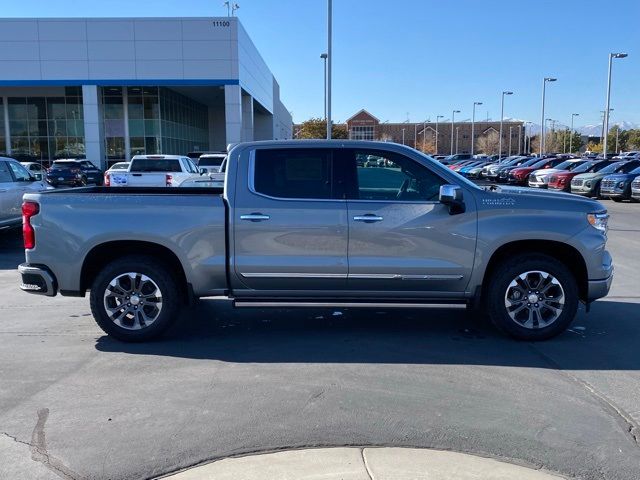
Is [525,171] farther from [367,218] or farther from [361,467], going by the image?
[361,467]

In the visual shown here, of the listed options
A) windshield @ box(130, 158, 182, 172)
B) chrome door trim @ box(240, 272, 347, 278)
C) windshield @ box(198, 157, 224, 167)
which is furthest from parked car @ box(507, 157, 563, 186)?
chrome door trim @ box(240, 272, 347, 278)

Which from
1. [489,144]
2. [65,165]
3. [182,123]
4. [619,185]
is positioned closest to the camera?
[619,185]

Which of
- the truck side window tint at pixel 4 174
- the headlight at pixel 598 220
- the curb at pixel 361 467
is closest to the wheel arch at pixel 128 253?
the curb at pixel 361 467

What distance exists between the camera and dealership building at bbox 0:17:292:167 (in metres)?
36.4

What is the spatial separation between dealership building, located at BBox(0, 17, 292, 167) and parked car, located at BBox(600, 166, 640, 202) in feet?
73.5

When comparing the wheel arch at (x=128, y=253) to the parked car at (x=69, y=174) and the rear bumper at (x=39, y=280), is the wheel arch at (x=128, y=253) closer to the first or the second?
the rear bumper at (x=39, y=280)

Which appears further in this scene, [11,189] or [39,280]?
[11,189]

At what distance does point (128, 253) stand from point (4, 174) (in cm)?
789

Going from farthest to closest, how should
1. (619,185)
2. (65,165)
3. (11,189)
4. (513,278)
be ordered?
(65,165), (619,185), (11,189), (513,278)

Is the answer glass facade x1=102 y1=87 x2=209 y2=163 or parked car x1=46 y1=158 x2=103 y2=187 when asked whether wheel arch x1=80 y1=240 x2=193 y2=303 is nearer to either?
parked car x1=46 y1=158 x2=103 y2=187

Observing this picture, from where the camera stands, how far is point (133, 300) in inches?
234

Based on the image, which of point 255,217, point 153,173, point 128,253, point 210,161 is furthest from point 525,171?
point 128,253

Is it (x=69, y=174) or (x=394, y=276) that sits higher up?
(x=69, y=174)

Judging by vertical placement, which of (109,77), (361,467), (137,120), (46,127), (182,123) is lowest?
(361,467)
